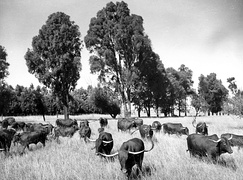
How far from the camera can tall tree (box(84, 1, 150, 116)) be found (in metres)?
23.2

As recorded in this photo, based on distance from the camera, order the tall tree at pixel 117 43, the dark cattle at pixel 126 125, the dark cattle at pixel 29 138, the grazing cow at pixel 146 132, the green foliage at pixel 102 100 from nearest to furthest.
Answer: the dark cattle at pixel 29 138
the grazing cow at pixel 146 132
the dark cattle at pixel 126 125
the tall tree at pixel 117 43
the green foliage at pixel 102 100

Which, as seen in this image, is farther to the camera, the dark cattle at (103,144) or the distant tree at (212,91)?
the distant tree at (212,91)

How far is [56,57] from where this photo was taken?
24.4 metres

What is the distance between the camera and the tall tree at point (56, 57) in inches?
959

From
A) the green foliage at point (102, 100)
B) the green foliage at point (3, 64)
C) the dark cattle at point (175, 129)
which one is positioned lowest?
the dark cattle at point (175, 129)

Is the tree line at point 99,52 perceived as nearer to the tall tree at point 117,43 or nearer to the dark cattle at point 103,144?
the tall tree at point 117,43

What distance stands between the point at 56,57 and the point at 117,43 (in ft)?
27.0

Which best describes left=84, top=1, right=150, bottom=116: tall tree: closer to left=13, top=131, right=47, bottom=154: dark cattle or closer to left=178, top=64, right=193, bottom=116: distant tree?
left=13, top=131, right=47, bottom=154: dark cattle

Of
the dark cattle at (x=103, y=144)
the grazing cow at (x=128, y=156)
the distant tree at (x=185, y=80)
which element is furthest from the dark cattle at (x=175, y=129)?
the distant tree at (x=185, y=80)

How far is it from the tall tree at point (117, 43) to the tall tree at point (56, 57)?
279 cm

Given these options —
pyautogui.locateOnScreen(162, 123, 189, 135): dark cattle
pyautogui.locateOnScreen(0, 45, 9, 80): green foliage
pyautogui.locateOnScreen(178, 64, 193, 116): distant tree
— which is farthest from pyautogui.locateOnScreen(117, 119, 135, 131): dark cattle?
pyautogui.locateOnScreen(178, 64, 193, 116): distant tree

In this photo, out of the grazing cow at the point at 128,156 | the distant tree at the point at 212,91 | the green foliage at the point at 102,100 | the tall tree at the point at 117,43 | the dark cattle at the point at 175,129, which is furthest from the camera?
the distant tree at the point at 212,91

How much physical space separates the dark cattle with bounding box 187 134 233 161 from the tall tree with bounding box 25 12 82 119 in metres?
20.2

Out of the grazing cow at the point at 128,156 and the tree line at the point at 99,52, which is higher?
the tree line at the point at 99,52
